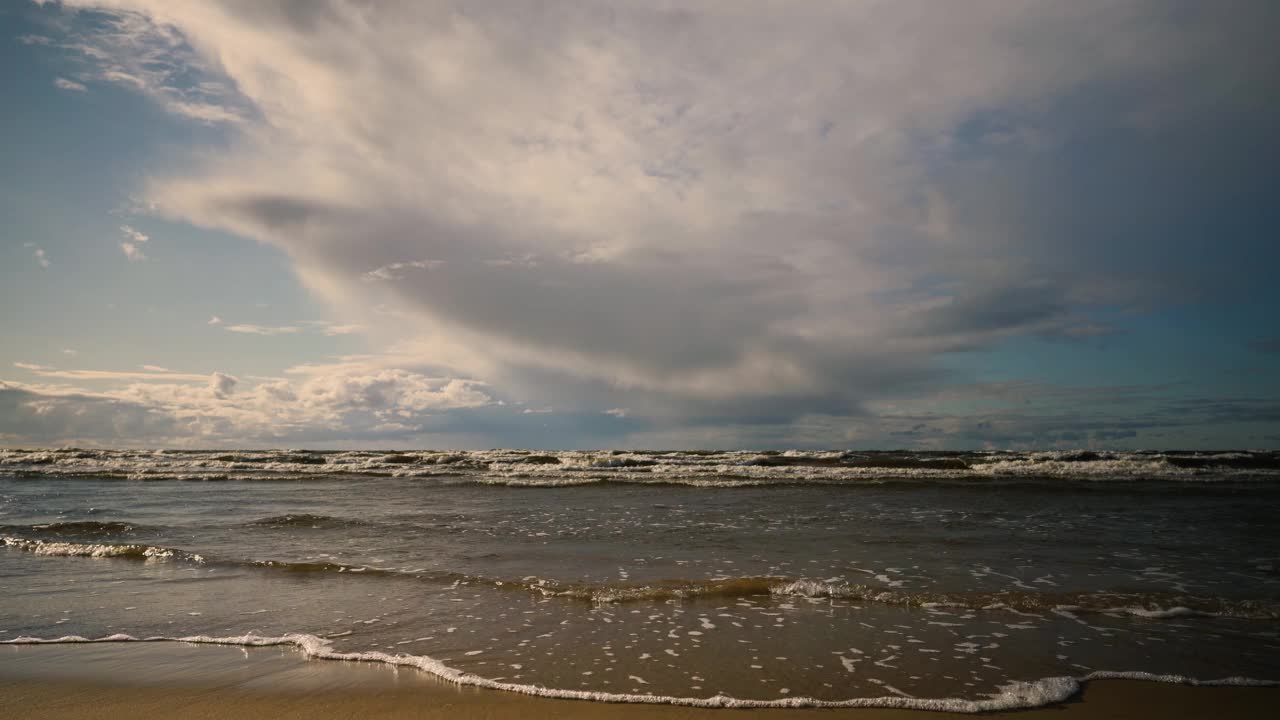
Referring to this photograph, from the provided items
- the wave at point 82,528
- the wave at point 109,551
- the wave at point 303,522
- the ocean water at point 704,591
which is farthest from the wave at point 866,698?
the wave at point 82,528

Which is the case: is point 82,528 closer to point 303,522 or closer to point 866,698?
point 303,522

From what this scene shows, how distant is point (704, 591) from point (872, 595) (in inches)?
103

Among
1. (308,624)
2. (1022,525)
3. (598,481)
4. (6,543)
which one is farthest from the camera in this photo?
(598,481)

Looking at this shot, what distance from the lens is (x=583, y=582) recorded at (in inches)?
420

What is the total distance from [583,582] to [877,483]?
74.0 ft

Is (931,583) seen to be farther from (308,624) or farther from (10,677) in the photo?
(10,677)

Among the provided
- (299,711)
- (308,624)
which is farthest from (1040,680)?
(308,624)

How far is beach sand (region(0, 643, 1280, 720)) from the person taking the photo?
18.9 ft

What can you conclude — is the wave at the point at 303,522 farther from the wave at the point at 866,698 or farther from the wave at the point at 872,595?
the wave at the point at 866,698

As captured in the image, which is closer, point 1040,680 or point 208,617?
point 1040,680

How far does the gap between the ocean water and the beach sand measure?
0.78 feet

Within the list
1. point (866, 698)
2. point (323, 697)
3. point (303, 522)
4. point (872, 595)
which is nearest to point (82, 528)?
point (303, 522)

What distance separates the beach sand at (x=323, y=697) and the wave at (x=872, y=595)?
9.22ft

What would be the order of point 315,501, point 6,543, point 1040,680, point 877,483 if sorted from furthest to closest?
point 877,483, point 315,501, point 6,543, point 1040,680
